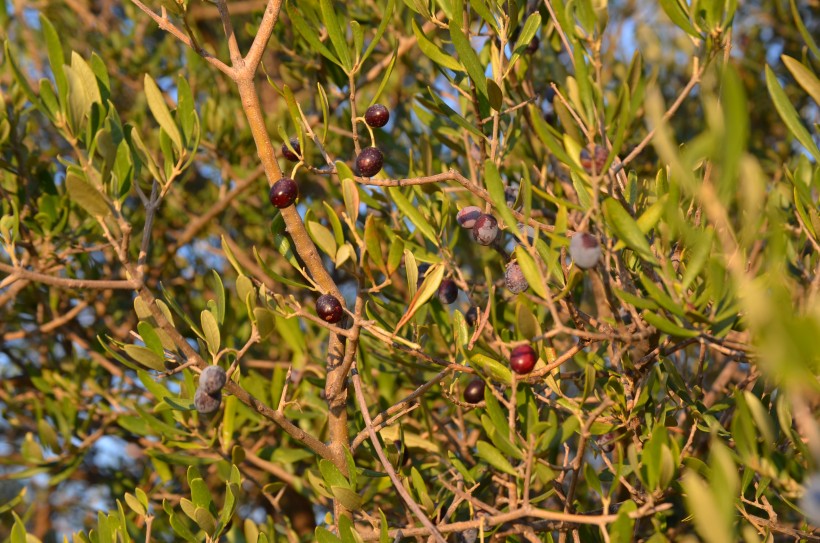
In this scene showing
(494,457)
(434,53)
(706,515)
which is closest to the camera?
(706,515)

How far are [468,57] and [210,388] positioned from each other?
2.04 feet

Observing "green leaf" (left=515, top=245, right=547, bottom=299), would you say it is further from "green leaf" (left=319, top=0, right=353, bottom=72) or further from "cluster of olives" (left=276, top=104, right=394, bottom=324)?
"green leaf" (left=319, top=0, right=353, bottom=72)

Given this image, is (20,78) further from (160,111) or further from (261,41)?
(261,41)

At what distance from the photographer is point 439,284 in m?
1.11

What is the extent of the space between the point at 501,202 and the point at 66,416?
1587 mm

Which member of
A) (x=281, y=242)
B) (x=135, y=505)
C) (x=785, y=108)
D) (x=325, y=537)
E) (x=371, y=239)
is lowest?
(x=135, y=505)

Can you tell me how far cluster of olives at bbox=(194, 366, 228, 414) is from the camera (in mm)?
1060

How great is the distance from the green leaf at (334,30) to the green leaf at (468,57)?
0.20 m

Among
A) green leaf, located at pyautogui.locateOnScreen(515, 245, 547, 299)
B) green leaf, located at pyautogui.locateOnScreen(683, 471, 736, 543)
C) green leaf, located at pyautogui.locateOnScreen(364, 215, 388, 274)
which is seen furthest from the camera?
green leaf, located at pyautogui.locateOnScreen(364, 215, 388, 274)

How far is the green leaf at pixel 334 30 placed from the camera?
3.84 feet

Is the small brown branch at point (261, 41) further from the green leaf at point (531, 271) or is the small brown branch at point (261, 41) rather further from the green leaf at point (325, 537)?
the green leaf at point (325, 537)

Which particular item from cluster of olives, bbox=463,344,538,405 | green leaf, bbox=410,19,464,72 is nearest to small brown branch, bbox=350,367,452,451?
cluster of olives, bbox=463,344,538,405

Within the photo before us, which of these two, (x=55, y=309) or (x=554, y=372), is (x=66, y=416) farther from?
(x=554, y=372)

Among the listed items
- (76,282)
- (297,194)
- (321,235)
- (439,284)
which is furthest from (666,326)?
(76,282)
